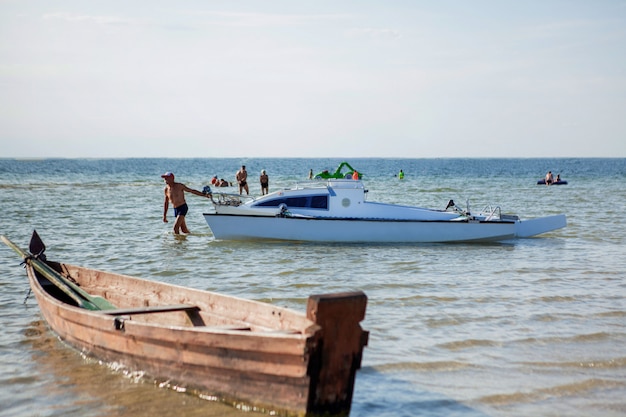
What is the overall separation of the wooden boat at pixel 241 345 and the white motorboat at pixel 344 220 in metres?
8.93

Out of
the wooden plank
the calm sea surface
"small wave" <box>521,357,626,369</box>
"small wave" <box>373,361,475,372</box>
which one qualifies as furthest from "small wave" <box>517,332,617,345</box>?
the wooden plank

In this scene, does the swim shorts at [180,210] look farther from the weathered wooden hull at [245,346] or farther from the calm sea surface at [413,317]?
the weathered wooden hull at [245,346]

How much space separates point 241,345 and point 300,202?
1194 cm

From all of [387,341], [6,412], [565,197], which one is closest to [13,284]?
[6,412]

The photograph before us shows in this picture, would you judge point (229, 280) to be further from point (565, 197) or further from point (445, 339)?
point (565, 197)

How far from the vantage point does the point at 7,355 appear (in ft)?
29.3

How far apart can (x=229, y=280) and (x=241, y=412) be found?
728cm

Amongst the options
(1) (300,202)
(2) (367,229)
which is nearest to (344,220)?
(2) (367,229)

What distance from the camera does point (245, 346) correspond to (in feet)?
21.0

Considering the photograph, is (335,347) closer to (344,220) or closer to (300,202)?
(344,220)

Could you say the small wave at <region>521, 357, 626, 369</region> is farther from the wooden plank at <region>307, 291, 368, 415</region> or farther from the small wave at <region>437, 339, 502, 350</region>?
the wooden plank at <region>307, 291, 368, 415</region>

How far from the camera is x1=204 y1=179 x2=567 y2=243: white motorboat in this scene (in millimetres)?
18047

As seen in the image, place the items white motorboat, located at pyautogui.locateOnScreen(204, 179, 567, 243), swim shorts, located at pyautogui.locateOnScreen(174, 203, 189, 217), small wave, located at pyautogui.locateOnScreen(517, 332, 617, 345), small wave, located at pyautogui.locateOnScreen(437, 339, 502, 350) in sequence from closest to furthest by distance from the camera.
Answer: small wave, located at pyautogui.locateOnScreen(437, 339, 502, 350) → small wave, located at pyautogui.locateOnScreen(517, 332, 617, 345) → white motorboat, located at pyautogui.locateOnScreen(204, 179, 567, 243) → swim shorts, located at pyautogui.locateOnScreen(174, 203, 189, 217)

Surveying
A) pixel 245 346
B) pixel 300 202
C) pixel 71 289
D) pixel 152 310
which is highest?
pixel 300 202
